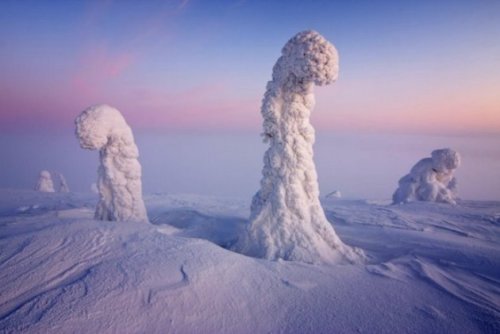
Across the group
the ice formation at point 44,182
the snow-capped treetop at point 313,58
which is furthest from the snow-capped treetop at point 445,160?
the ice formation at point 44,182

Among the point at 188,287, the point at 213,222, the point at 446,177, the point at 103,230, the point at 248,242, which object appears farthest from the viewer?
the point at 446,177

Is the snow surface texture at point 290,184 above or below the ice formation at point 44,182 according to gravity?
above

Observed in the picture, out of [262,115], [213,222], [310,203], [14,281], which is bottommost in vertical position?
[213,222]

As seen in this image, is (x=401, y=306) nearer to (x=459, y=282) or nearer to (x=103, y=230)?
(x=459, y=282)

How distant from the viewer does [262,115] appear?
17.8 ft

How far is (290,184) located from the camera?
5.15 metres

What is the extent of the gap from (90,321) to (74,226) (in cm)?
234

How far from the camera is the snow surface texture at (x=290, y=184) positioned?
479cm

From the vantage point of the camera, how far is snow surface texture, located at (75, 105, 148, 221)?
21.0 ft

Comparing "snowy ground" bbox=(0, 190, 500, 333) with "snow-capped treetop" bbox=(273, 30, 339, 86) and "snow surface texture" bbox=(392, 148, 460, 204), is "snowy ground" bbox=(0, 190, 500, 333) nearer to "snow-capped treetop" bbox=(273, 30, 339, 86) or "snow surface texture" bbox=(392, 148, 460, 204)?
"snow-capped treetop" bbox=(273, 30, 339, 86)

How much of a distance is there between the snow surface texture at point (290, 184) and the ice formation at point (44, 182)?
18336 millimetres

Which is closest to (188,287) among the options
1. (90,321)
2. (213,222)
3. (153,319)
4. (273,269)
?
(153,319)

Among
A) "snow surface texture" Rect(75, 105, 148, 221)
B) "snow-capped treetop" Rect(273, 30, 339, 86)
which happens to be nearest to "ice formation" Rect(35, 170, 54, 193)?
"snow surface texture" Rect(75, 105, 148, 221)

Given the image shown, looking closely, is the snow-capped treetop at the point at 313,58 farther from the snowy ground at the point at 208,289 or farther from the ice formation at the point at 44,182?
the ice formation at the point at 44,182
